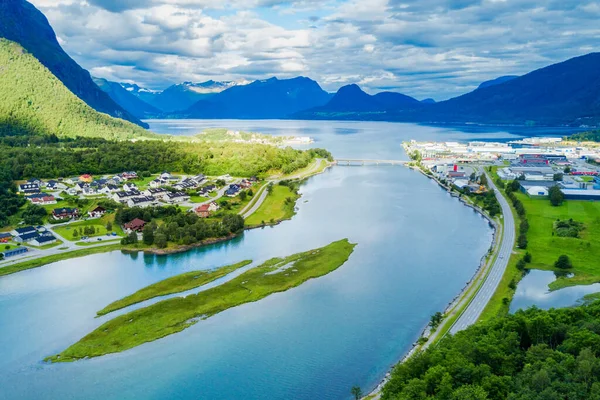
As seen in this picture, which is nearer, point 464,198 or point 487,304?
point 487,304

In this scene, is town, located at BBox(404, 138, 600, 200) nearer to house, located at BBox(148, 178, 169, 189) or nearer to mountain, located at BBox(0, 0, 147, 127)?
house, located at BBox(148, 178, 169, 189)

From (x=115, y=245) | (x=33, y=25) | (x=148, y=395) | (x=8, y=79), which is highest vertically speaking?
(x=33, y=25)

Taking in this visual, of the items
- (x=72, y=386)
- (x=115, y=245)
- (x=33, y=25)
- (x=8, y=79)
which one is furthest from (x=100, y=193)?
(x=33, y=25)

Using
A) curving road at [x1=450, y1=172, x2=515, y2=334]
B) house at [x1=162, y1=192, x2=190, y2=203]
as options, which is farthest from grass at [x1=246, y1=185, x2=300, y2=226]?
curving road at [x1=450, y1=172, x2=515, y2=334]

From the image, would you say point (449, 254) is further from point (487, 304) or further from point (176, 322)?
point (176, 322)

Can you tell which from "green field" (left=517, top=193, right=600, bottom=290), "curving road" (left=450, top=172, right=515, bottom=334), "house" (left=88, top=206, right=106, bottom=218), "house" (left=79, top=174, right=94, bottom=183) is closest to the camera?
"curving road" (left=450, top=172, right=515, bottom=334)

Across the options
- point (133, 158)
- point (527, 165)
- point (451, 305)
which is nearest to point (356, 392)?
point (451, 305)

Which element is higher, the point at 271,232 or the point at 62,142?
the point at 62,142
